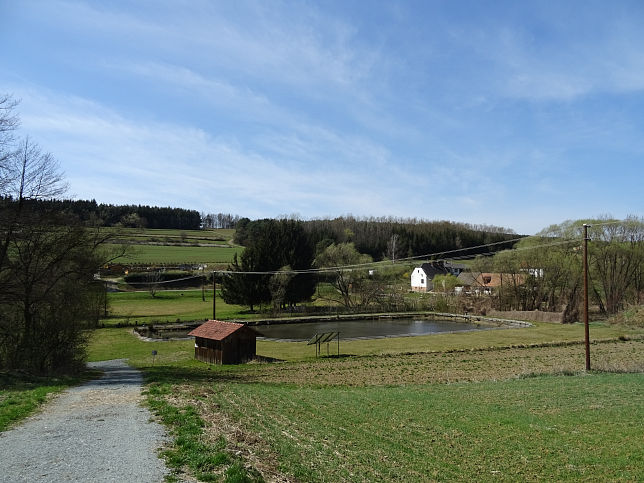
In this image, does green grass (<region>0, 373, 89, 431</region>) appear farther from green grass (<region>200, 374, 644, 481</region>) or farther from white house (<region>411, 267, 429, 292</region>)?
white house (<region>411, 267, 429, 292</region>)

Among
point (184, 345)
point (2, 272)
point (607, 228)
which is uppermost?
point (607, 228)

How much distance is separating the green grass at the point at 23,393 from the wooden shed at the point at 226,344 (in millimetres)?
12637

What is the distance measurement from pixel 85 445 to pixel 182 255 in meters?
98.6

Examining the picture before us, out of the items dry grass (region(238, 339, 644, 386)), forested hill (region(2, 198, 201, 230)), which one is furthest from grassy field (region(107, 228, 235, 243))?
dry grass (region(238, 339, 644, 386))

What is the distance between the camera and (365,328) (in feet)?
183

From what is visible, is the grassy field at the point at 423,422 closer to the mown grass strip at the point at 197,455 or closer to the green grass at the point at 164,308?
the mown grass strip at the point at 197,455

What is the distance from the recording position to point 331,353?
35.5 metres

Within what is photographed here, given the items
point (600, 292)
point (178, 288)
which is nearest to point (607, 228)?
point (600, 292)

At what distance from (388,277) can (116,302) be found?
1767 inches

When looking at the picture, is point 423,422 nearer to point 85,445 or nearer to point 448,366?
point 85,445

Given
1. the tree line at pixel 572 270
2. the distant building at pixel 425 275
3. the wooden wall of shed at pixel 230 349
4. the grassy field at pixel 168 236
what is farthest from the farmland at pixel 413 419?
the grassy field at pixel 168 236

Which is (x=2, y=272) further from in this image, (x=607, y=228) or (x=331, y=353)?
(x=607, y=228)

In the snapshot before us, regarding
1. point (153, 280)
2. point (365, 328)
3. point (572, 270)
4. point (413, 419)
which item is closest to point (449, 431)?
point (413, 419)

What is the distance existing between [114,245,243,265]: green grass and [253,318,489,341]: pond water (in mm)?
42296
